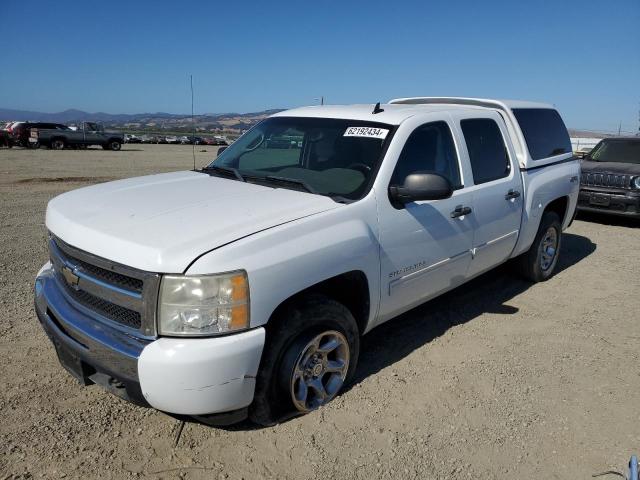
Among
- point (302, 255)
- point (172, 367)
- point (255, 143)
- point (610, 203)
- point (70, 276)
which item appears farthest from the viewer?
point (610, 203)

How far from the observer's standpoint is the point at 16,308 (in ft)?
14.6

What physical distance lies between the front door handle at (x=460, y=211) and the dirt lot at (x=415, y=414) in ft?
3.53

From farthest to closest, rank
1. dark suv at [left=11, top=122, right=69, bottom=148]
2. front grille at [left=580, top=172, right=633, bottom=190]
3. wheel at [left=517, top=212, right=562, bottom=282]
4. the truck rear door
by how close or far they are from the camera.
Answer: dark suv at [left=11, top=122, right=69, bottom=148]
front grille at [left=580, top=172, right=633, bottom=190]
wheel at [left=517, top=212, right=562, bottom=282]
the truck rear door

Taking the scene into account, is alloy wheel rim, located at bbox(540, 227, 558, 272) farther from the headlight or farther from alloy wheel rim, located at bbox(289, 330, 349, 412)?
the headlight

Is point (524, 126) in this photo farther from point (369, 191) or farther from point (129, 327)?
point (129, 327)

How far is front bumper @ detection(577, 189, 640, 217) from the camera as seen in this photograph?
8.68 meters

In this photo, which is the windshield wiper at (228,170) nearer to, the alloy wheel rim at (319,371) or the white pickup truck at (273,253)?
the white pickup truck at (273,253)

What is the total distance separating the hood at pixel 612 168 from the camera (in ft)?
29.3

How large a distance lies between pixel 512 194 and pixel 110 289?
350cm

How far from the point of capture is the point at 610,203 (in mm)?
8914

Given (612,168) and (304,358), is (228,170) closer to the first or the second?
(304,358)

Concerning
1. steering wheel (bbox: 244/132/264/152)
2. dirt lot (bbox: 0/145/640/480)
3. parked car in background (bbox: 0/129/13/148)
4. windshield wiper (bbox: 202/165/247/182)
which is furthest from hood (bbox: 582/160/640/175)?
parked car in background (bbox: 0/129/13/148)

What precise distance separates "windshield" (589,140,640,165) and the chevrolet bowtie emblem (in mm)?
10025

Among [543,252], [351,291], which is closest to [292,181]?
[351,291]
